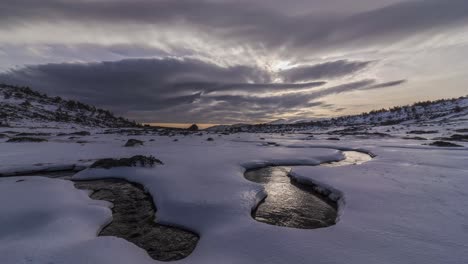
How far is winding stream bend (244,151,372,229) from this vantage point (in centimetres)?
605

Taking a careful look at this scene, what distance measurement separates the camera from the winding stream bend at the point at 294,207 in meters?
6.05

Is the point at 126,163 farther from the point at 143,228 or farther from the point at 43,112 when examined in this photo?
the point at 43,112

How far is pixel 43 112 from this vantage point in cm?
5441

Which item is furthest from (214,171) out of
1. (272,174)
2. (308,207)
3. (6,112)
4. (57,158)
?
(6,112)

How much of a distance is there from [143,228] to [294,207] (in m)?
3.93

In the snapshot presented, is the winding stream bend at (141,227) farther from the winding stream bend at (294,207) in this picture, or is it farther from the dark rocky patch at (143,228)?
the winding stream bend at (294,207)

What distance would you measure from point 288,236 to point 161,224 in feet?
9.59

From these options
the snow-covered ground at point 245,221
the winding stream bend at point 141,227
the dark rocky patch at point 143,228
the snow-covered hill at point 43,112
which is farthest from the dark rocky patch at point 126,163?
the snow-covered hill at point 43,112

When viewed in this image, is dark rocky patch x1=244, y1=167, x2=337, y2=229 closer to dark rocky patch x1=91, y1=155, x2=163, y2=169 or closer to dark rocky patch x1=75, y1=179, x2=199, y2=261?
dark rocky patch x1=75, y1=179, x2=199, y2=261

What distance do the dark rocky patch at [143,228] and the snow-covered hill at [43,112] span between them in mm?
41147

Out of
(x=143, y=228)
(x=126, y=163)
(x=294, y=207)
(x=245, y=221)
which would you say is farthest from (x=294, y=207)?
(x=126, y=163)

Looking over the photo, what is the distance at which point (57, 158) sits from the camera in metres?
13.1

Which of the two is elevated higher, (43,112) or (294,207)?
(43,112)

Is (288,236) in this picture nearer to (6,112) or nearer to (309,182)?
(309,182)
